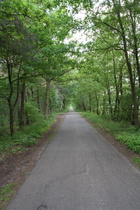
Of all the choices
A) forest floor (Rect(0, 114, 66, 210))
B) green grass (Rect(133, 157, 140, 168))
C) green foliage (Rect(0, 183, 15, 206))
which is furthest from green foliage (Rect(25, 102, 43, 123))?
green grass (Rect(133, 157, 140, 168))

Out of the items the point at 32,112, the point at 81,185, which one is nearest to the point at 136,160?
the point at 81,185

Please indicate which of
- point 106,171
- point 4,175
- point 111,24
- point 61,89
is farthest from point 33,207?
point 61,89

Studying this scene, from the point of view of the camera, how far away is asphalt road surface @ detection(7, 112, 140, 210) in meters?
2.57

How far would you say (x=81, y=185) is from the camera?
317 centimetres

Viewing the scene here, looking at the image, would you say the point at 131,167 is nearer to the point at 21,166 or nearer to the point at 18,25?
the point at 21,166

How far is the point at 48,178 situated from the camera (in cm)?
354

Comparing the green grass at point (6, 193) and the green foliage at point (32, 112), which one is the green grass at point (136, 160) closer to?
the green grass at point (6, 193)

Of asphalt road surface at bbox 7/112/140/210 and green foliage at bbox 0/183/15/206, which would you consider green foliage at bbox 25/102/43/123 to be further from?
green foliage at bbox 0/183/15/206

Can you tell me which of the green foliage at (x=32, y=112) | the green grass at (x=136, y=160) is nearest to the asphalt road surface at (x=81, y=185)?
the green grass at (x=136, y=160)

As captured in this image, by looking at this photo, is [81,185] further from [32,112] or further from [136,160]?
[32,112]

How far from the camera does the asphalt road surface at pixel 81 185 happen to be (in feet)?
8.44

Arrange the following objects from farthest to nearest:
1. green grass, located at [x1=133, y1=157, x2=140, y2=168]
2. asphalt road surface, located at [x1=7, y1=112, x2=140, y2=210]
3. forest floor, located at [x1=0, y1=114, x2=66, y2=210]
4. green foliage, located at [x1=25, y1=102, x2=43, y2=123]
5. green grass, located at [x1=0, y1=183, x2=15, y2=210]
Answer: green foliage, located at [x1=25, y1=102, x2=43, y2=123] < green grass, located at [x1=133, y1=157, x2=140, y2=168] < forest floor, located at [x1=0, y1=114, x2=66, y2=210] < green grass, located at [x1=0, y1=183, x2=15, y2=210] < asphalt road surface, located at [x1=7, y1=112, x2=140, y2=210]

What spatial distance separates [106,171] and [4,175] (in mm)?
3213

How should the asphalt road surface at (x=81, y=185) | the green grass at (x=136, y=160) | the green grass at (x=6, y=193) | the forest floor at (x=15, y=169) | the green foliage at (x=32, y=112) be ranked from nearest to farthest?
the asphalt road surface at (x=81, y=185)
the green grass at (x=6, y=193)
the forest floor at (x=15, y=169)
the green grass at (x=136, y=160)
the green foliage at (x=32, y=112)
